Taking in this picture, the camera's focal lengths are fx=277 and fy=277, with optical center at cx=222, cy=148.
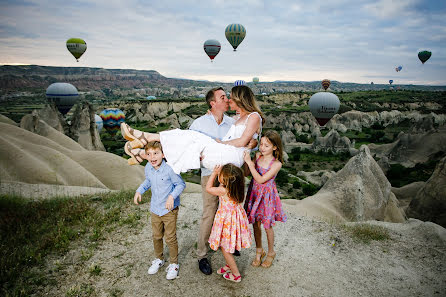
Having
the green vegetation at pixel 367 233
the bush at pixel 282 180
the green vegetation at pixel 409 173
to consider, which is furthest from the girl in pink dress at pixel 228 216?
the green vegetation at pixel 409 173

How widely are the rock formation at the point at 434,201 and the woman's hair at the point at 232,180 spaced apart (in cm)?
1055

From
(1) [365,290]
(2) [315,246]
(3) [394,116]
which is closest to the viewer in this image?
(1) [365,290]

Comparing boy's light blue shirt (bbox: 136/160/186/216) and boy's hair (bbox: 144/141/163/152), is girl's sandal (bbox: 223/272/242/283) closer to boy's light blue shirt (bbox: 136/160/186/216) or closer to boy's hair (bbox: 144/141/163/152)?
boy's light blue shirt (bbox: 136/160/186/216)

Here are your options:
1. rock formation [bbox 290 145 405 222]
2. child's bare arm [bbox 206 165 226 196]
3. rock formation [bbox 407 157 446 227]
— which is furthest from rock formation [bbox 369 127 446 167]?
child's bare arm [bbox 206 165 226 196]

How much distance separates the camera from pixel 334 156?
117 ft

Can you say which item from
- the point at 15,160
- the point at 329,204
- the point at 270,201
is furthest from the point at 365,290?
the point at 15,160

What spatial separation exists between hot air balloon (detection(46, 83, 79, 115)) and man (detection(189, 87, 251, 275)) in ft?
126

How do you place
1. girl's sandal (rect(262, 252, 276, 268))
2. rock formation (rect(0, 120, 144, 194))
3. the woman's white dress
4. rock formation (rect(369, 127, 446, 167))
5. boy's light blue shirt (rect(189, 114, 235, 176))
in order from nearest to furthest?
the woman's white dress < boy's light blue shirt (rect(189, 114, 235, 176)) < girl's sandal (rect(262, 252, 276, 268)) < rock formation (rect(0, 120, 144, 194)) < rock formation (rect(369, 127, 446, 167))

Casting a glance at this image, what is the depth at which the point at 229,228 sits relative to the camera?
3.53 metres

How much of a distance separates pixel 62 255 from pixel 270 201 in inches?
128

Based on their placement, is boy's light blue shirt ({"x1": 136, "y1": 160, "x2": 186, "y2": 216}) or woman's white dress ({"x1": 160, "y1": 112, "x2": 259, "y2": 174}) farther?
boy's light blue shirt ({"x1": 136, "y1": 160, "x2": 186, "y2": 216})

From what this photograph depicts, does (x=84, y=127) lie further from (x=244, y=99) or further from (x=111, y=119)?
(x=244, y=99)

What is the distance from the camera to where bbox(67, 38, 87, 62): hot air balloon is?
130 ft

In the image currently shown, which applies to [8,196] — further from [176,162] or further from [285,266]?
[285,266]
